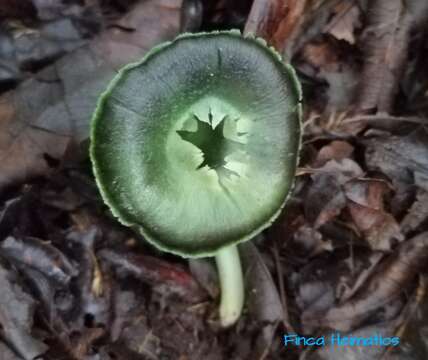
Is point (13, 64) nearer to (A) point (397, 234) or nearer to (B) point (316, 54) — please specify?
(B) point (316, 54)

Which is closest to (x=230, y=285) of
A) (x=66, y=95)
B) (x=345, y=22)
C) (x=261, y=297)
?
(x=261, y=297)

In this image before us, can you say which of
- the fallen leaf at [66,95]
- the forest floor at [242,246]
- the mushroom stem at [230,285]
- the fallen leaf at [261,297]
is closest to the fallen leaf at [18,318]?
the forest floor at [242,246]

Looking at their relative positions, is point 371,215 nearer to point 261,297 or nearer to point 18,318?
point 261,297

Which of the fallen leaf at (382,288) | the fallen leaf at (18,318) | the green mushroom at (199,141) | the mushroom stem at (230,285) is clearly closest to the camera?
the green mushroom at (199,141)

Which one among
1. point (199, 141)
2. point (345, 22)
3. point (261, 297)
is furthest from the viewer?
point (345, 22)

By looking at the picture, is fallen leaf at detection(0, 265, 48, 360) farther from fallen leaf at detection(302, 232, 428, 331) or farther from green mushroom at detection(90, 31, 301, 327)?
fallen leaf at detection(302, 232, 428, 331)

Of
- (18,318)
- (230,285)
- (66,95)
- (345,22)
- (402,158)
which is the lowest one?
(18,318)

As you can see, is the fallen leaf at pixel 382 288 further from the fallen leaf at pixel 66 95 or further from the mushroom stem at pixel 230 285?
the fallen leaf at pixel 66 95
